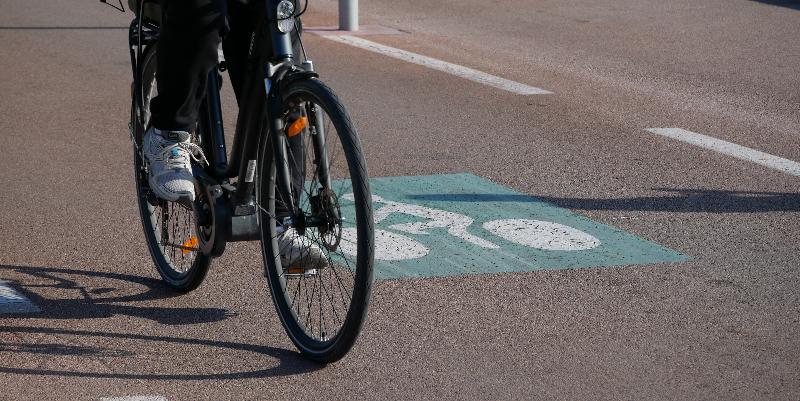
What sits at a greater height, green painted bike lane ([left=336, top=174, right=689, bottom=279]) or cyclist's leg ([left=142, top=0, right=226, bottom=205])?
cyclist's leg ([left=142, top=0, right=226, bottom=205])

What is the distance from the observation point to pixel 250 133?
14.3 ft

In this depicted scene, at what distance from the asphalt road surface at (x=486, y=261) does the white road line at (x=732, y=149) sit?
0.26 ft

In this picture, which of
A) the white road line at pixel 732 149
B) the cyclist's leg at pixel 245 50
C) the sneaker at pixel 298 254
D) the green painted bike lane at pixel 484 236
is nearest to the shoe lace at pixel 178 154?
the cyclist's leg at pixel 245 50

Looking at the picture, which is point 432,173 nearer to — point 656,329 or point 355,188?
point 656,329

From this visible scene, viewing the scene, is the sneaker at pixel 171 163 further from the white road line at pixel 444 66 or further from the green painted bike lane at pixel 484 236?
the white road line at pixel 444 66

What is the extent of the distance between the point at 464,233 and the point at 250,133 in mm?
1922

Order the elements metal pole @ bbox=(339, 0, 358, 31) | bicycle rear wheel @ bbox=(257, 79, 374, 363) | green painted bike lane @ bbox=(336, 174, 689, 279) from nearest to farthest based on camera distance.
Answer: bicycle rear wheel @ bbox=(257, 79, 374, 363) → green painted bike lane @ bbox=(336, 174, 689, 279) → metal pole @ bbox=(339, 0, 358, 31)

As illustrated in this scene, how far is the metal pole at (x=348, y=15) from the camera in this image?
14.3 m

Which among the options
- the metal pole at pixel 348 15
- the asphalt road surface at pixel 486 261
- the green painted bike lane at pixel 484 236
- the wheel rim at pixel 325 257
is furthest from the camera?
the metal pole at pixel 348 15

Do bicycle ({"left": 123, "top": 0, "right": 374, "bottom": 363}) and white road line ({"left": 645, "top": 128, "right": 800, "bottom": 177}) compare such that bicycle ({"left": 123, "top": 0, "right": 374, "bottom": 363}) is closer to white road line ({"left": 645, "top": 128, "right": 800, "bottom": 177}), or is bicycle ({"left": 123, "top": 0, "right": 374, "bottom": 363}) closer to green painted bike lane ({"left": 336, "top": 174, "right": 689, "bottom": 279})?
green painted bike lane ({"left": 336, "top": 174, "right": 689, "bottom": 279})

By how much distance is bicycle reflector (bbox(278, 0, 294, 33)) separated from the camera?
4.13 metres

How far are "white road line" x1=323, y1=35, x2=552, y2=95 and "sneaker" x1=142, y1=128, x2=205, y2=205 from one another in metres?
5.76

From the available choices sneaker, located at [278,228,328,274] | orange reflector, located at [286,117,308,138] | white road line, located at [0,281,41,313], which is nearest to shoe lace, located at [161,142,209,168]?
sneaker, located at [278,228,328,274]

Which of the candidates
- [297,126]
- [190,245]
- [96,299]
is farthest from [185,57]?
[96,299]
